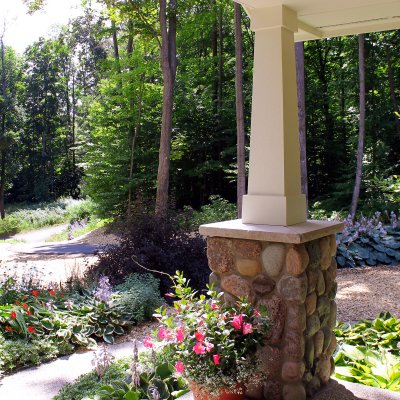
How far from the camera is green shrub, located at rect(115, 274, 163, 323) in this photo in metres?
4.88

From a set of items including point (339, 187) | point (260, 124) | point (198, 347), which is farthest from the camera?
point (339, 187)

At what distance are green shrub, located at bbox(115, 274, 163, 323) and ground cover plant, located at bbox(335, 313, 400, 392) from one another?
191 cm

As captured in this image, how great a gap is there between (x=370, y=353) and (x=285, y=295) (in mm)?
1171

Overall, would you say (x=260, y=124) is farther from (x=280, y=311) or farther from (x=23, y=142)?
(x=23, y=142)

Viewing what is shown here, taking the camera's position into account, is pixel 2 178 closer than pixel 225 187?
No

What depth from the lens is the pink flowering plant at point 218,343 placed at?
7.51ft

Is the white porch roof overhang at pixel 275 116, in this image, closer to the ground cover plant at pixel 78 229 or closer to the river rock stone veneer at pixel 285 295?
the river rock stone veneer at pixel 285 295

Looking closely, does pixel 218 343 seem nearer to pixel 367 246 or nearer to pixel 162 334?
pixel 162 334

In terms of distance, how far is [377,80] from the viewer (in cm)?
1476

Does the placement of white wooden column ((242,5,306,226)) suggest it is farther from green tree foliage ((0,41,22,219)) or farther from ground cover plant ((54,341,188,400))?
green tree foliage ((0,41,22,219))

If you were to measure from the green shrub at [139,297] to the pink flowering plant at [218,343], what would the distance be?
2420 millimetres

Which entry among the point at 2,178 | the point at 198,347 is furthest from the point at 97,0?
the point at 2,178

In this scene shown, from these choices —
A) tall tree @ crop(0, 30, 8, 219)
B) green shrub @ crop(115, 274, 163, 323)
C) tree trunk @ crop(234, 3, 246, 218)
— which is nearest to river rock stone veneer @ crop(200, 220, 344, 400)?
green shrub @ crop(115, 274, 163, 323)

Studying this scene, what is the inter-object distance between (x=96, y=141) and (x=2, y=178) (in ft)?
29.3
